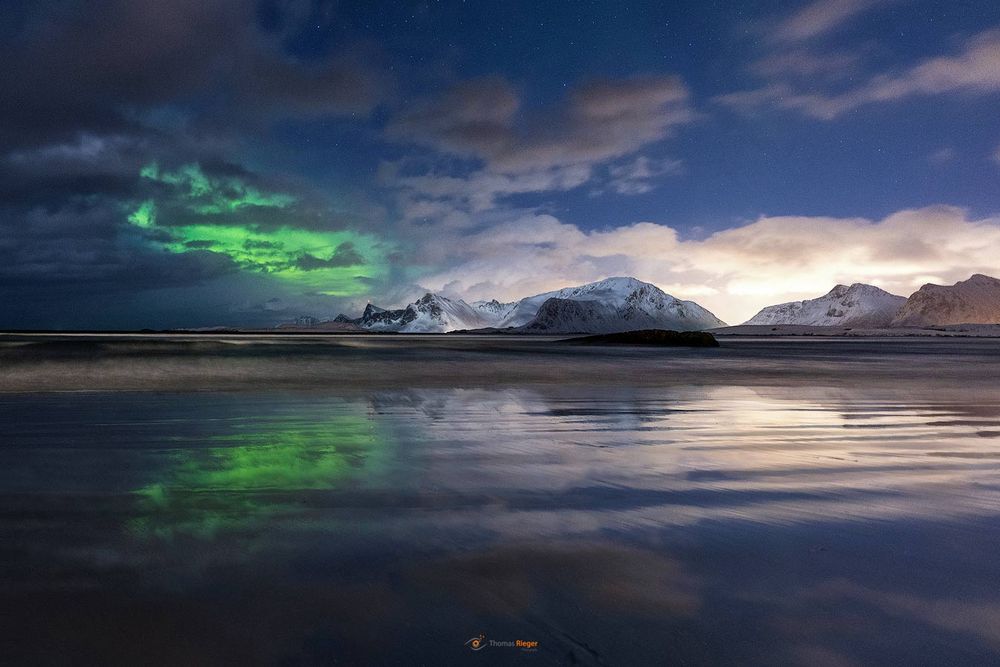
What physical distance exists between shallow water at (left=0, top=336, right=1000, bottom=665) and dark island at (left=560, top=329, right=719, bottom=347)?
5702 cm

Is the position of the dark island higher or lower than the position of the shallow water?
higher

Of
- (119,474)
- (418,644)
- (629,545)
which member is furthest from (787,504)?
(119,474)

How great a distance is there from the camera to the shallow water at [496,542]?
10.7ft

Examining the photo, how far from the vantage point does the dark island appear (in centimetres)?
6706

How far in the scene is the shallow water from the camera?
3.25 m

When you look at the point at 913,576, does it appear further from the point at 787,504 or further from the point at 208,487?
the point at 208,487

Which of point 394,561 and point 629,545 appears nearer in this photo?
point 394,561

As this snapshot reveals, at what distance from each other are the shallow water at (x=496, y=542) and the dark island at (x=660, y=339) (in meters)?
57.0

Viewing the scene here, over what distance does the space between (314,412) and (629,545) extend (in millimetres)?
9721

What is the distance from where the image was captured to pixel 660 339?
234ft

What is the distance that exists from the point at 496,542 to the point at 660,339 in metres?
69.1

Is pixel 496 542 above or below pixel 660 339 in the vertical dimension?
below

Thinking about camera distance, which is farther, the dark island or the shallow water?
the dark island

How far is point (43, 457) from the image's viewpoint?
805 centimetres
